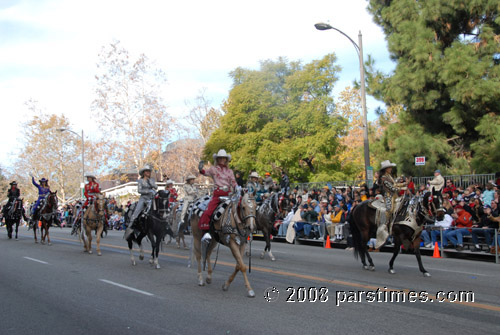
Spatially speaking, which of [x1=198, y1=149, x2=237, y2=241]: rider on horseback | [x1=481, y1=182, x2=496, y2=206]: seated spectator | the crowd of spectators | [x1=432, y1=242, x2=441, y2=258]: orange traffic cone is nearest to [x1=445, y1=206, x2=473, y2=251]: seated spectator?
the crowd of spectators

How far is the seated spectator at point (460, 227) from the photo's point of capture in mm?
16172

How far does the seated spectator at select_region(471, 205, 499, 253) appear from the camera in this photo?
15336 mm

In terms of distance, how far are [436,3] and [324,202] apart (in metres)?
10.9

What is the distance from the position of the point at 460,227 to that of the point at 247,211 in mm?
10017

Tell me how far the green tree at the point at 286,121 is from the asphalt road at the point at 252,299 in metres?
23.3

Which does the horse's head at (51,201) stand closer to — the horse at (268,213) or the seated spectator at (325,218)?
the horse at (268,213)

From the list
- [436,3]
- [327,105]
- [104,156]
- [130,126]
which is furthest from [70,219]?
[436,3]

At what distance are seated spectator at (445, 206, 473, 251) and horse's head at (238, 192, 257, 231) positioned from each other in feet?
31.9

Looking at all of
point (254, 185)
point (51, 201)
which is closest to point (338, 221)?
point (254, 185)

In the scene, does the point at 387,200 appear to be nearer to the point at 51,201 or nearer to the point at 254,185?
the point at 254,185

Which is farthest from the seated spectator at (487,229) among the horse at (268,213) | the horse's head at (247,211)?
the horse's head at (247,211)

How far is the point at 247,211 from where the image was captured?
923cm

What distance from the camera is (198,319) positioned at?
7488mm

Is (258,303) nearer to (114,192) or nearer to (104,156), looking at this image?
(104,156)
